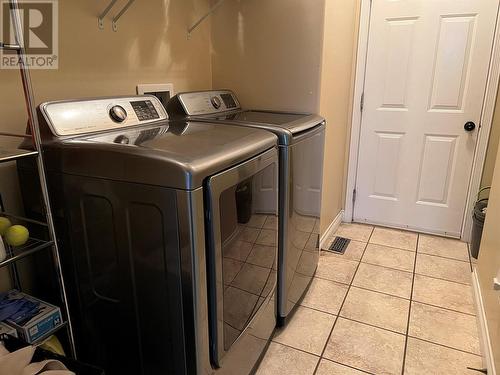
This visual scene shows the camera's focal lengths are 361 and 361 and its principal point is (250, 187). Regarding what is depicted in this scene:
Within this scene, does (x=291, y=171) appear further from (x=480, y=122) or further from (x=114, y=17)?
(x=480, y=122)

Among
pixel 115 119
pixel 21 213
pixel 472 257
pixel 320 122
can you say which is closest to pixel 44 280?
pixel 21 213

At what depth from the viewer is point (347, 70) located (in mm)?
2762

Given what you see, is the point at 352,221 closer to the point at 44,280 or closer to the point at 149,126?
the point at 149,126

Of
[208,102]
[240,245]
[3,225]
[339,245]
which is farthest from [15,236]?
[339,245]

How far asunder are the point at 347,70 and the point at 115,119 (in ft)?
6.49

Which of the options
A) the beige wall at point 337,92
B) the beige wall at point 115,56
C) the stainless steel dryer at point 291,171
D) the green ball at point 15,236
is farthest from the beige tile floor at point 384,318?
the beige wall at point 115,56

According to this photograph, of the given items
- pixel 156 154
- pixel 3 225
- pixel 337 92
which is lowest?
pixel 3 225

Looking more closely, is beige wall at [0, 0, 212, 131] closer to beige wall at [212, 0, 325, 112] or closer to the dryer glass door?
beige wall at [212, 0, 325, 112]

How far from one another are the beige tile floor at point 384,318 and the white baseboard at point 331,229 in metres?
0.12

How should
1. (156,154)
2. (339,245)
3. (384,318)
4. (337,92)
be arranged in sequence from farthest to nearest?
(339,245)
(337,92)
(384,318)
(156,154)

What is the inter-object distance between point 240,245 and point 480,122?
2.31 metres

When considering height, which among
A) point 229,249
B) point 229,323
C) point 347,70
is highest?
point 347,70

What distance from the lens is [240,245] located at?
1.24 m

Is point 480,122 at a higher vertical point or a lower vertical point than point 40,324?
higher
